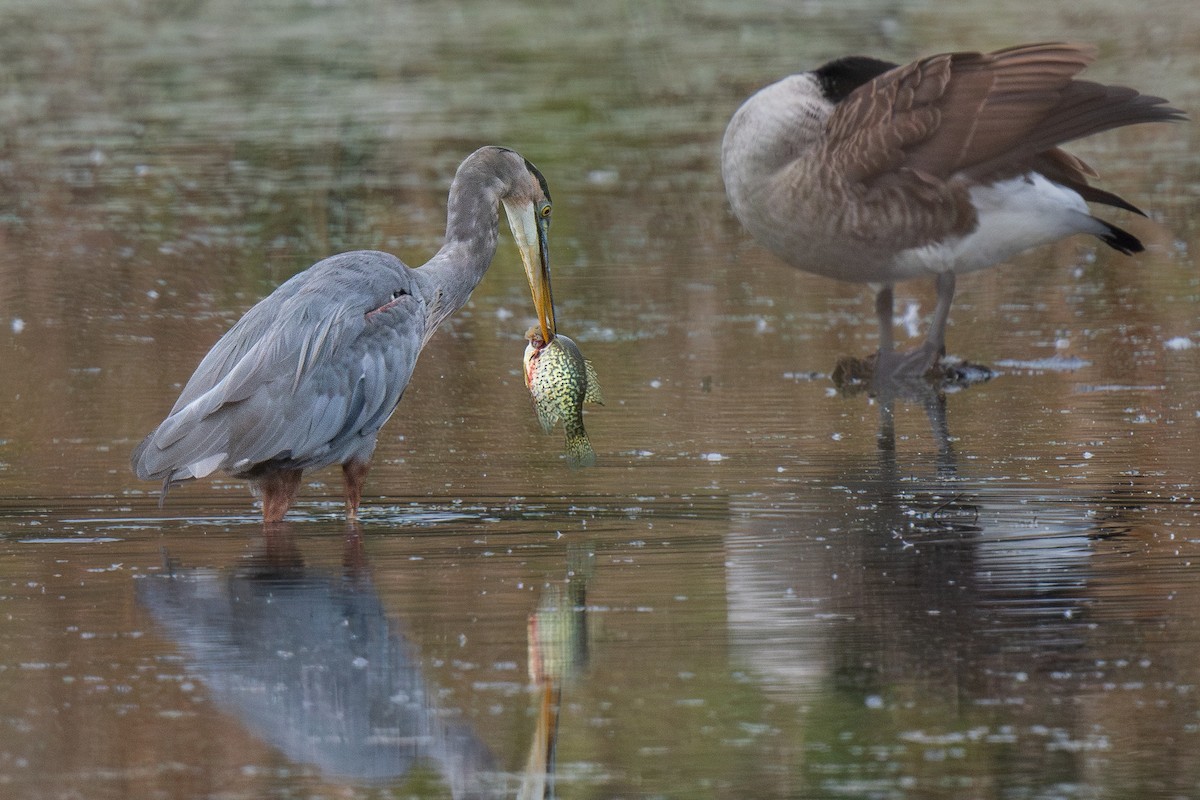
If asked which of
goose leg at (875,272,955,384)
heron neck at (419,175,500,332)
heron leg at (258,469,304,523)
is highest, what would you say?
heron neck at (419,175,500,332)

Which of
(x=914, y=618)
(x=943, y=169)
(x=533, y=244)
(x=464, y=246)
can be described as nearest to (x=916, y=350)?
(x=943, y=169)

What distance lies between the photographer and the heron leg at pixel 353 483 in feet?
25.3

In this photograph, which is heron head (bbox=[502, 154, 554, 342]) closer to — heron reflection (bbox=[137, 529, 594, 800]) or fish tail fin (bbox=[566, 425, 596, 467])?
fish tail fin (bbox=[566, 425, 596, 467])

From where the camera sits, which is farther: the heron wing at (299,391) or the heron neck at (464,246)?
the heron neck at (464,246)

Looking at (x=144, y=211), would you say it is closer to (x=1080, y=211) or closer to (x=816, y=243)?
(x=816, y=243)

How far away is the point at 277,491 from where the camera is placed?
764 centimetres

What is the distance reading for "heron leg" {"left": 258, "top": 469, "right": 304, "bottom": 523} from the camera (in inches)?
300

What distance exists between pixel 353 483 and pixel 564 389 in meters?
0.89

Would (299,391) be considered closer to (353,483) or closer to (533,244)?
(353,483)

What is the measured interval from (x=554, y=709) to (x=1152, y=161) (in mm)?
13144

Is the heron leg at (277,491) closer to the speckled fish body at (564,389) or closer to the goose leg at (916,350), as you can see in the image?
the speckled fish body at (564,389)

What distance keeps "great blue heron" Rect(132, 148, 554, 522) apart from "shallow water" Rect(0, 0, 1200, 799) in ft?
0.81

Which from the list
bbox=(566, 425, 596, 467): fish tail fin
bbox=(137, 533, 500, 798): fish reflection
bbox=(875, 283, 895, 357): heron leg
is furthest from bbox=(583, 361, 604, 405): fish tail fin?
bbox=(875, 283, 895, 357): heron leg

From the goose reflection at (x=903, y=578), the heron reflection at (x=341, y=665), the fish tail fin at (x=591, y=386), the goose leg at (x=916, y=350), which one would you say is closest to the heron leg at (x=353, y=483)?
the heron reflection at (x=341, y=665)
